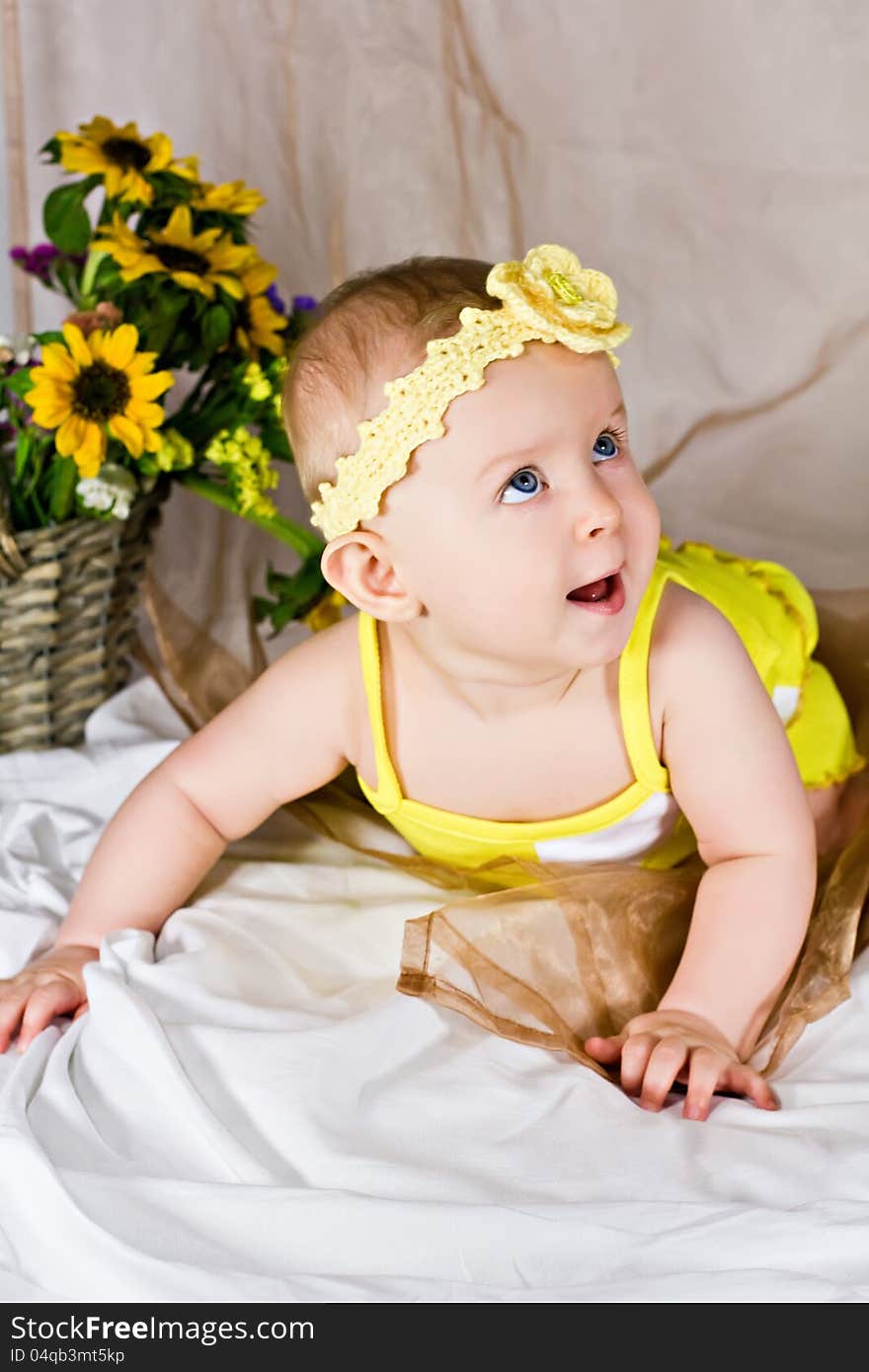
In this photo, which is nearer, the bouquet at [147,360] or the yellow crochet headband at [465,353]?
the yellow crochet headband at [465,353]

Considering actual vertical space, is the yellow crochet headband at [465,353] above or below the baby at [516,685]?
above

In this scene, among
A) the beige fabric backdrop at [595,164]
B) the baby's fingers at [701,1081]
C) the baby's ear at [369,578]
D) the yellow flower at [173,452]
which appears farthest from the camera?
the beige fabric backdrop at [595,164]

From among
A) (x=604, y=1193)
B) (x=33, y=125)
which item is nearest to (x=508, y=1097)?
(x=604, y=1193)

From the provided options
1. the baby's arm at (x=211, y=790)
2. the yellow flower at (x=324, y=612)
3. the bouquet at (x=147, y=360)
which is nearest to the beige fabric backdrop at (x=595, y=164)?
the yellow flower at (x=324, y=612)

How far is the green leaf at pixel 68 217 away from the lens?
1570mm

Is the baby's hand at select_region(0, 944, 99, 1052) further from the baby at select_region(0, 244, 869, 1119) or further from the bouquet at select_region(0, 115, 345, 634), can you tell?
the bouquet at select_region(0, 115, 345, 634)

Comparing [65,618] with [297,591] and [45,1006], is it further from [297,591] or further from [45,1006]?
[45,1006]

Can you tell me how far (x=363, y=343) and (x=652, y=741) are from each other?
0.38 metres

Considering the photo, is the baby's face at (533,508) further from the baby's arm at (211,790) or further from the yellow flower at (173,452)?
the yellow flower at (173,452)

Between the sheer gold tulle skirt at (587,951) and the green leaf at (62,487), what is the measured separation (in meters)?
0.56

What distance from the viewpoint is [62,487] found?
1484 millimetres

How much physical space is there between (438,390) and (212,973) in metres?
0.47

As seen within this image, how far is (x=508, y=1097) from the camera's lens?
1030 millimetres

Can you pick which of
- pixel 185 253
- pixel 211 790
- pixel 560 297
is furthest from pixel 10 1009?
pixel 185 253
